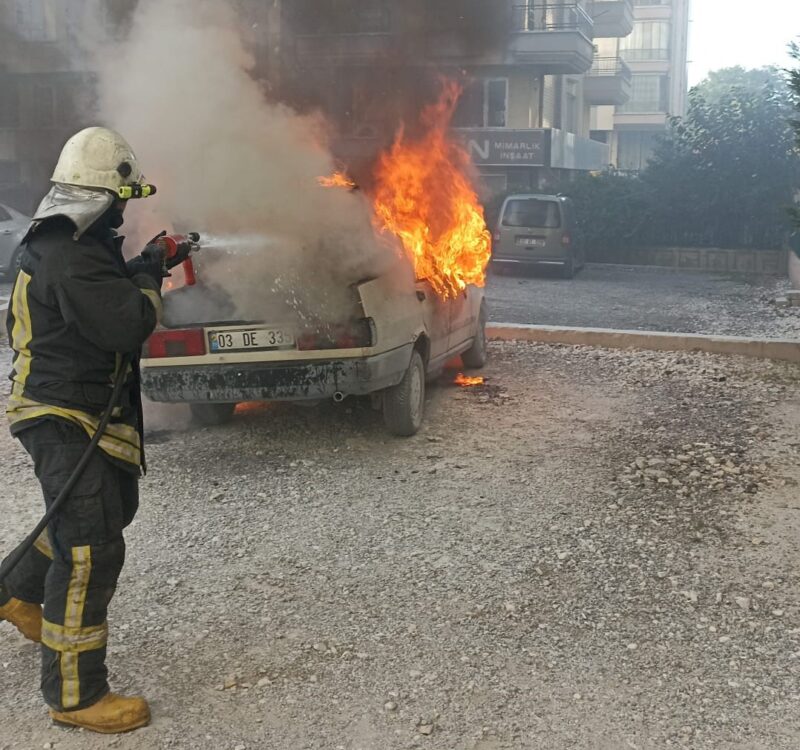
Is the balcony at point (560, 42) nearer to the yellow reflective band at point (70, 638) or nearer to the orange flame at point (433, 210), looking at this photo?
the orange flame at point (433, 210)

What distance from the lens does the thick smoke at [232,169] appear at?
5844mm

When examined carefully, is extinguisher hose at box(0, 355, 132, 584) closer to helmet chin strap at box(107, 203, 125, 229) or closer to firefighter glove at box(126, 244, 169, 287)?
firefighter glove at box(126, 244, 169, 287)

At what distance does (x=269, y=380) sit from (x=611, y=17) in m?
35.1

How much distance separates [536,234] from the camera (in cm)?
1750

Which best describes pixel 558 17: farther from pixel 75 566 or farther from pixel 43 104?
pixel 75 566

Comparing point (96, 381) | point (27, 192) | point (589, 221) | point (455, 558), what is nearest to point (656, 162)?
point (589, 221)

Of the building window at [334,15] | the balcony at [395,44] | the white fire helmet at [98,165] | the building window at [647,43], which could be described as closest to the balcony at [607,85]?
the building window at [647,43]

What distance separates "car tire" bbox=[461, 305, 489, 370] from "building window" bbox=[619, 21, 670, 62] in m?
51.5

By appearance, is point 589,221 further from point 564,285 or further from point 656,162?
point 564,285

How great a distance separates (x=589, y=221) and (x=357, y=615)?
1840 centimetres

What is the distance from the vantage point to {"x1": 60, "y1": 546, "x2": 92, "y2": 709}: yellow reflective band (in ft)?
9.97

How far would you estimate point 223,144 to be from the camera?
21.4ft

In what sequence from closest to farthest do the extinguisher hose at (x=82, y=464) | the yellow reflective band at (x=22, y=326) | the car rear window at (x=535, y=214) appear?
the extinguisher hose at (x=82, y=464) < the yellow reflective band at (x=22, y=326) < the car rear window at (x=535, y=214)

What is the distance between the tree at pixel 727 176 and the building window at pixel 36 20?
14146 millimetres
